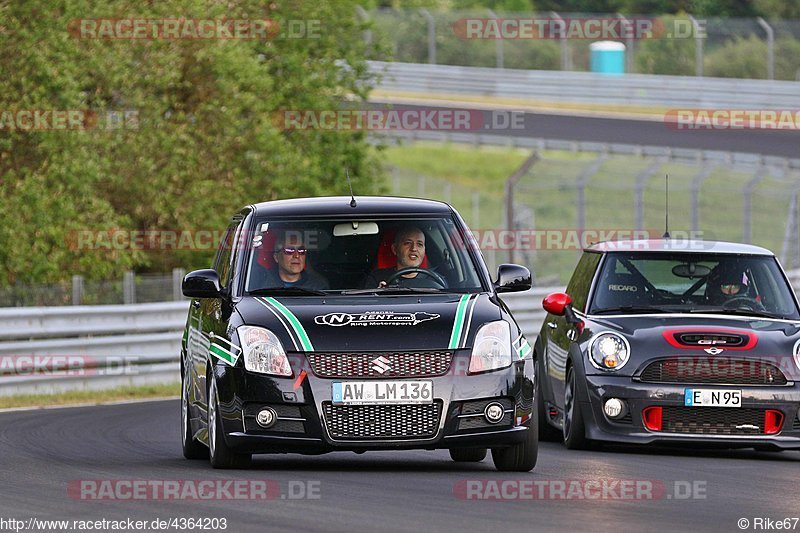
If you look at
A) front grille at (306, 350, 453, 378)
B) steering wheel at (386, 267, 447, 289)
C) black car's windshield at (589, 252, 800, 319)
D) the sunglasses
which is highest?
the sunglasses

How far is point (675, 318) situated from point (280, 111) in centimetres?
2062

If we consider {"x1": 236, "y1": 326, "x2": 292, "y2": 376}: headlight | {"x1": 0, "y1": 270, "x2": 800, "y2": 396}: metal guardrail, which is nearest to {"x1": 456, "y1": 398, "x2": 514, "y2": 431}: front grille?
{"x1": 236, "y1": 326, "x2": 292, "y2": 376}: headlight

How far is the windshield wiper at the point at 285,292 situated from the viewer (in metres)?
10.8

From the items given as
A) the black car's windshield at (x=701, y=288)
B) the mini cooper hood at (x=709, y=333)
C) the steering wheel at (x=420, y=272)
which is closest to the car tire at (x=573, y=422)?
the mini cooper hood at (x=709, y=333)

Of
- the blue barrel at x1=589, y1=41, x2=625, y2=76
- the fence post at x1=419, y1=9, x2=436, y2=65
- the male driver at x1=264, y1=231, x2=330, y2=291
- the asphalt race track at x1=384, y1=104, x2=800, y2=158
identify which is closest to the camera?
the male driver at x1=264, y1=231, x2=330, y2=291

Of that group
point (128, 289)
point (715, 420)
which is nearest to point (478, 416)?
point (715, 420)

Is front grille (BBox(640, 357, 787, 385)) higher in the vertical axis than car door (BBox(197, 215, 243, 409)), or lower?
lower

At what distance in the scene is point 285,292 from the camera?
10.9 meters

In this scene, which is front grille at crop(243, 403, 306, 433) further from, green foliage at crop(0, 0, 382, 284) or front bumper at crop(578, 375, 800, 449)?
green foliage at crop(0, 0, 382, 284)

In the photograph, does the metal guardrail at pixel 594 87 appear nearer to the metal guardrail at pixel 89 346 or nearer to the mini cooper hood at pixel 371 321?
the metal guardrail at pixel 89 346

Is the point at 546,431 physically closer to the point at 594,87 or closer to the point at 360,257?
the point at 360,257

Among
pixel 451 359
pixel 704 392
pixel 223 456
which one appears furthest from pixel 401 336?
pixel 704 392

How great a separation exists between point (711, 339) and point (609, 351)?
70 centimetres

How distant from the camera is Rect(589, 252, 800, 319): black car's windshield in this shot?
13258mm
